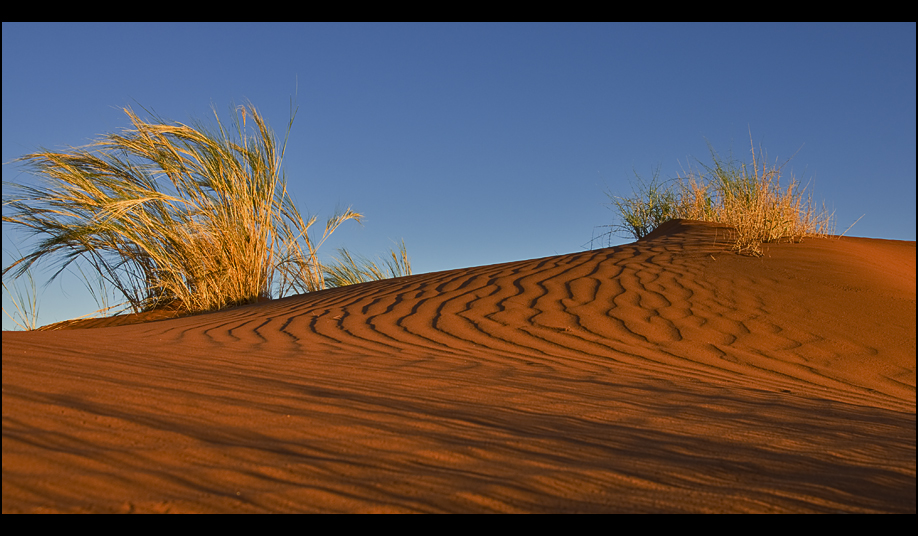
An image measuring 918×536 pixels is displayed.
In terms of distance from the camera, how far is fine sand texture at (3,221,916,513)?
1.73m

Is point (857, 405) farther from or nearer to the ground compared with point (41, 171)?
nearer to the ground

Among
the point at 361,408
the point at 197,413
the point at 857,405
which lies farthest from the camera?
the point at 857,405

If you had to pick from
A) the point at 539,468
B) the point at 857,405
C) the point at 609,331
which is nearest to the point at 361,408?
the point at 539,468

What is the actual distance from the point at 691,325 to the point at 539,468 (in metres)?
3.26

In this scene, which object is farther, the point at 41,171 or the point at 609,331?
the point at 41,171

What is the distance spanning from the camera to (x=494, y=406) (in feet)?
8.84

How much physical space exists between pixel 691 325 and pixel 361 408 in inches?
122

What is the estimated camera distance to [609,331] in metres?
4.75

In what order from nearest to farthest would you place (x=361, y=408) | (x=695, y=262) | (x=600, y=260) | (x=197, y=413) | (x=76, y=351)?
(x=197, y=413), (x=361, y=408), (x=76, y=351), (x=695, y=262), (x=600, y=260)

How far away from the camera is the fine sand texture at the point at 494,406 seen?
1.73 metres
